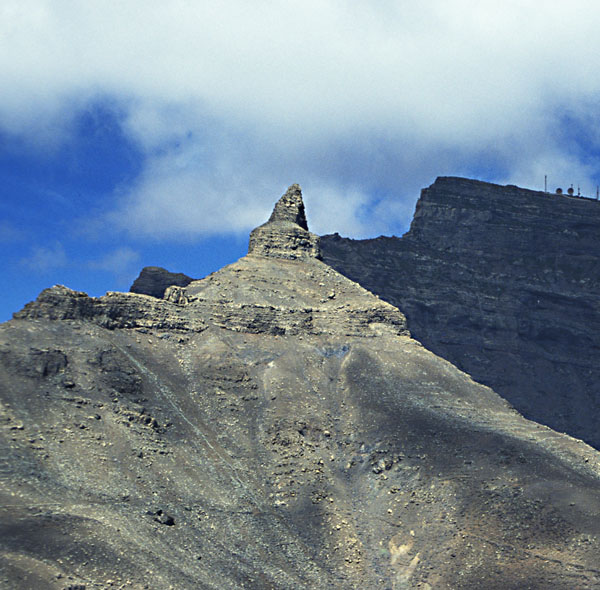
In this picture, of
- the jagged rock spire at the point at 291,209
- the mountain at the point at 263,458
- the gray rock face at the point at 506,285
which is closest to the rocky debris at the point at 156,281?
the gray rock face at the point at 506,285

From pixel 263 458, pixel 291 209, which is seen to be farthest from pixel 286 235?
pixel 263 458

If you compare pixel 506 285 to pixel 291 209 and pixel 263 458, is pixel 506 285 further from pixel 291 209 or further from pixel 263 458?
pixel 263 458

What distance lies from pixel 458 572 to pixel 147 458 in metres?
22.8

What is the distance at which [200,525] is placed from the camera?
74188 mm

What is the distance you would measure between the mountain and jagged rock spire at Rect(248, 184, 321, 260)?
8505 millimetres

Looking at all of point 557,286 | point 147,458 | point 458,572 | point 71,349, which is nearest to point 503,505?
point 458,572

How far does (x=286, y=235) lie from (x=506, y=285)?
73.7 metres

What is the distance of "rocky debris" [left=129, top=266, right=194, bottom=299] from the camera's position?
15212 centimetres

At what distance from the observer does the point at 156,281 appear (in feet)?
504

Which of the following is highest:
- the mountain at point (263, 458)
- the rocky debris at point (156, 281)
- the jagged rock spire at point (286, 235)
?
the rocky debris at point (156, 281)

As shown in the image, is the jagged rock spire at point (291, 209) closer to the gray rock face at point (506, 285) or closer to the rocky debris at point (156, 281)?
the rocky debris at point (156, 281)

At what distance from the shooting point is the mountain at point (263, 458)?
70.3 m

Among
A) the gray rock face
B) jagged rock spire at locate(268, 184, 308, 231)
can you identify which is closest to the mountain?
jagged rock spire at locate(268, 184, 308, 231)

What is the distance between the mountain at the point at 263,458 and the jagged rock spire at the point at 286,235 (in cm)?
851
